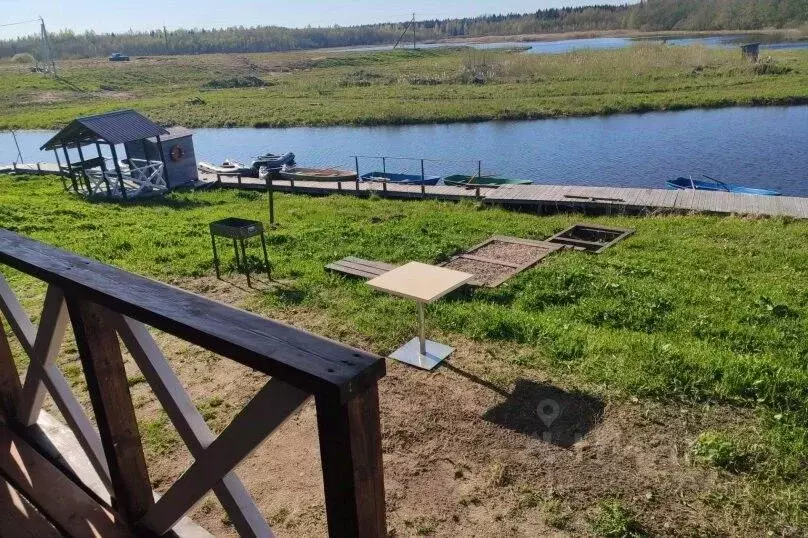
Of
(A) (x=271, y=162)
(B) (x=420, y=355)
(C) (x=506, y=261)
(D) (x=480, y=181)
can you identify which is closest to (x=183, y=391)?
(B) (x=420, y=355)

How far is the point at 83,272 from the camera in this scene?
199 centimetres

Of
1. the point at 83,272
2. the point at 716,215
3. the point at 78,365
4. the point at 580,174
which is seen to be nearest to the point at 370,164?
the point at 580,174

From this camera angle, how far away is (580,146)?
28.4m

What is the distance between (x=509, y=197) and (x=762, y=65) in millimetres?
37961

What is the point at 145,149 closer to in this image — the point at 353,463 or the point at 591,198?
the point at 591,198

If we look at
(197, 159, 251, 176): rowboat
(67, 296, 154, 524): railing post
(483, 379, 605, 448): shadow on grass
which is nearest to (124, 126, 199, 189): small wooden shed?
(197, 159, 251, 176): rowboat

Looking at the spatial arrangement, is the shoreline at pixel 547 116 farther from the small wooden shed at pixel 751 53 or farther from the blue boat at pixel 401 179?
the small wooden shed at pixel 751 53

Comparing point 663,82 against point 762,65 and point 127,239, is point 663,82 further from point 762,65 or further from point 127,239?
point 127,239

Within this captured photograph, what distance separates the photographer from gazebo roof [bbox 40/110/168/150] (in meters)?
18.4

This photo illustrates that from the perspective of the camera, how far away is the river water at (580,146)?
23359 millimetres

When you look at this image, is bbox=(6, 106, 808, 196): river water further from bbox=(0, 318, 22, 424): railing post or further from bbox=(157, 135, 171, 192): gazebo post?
bbox=(0, 318, 22, 424): railing post

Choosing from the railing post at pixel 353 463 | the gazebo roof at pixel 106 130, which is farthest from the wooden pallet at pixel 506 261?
the gazebo roof at pixel 106 130

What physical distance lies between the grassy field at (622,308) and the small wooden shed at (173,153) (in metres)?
5.99

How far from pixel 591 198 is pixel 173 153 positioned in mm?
13737
